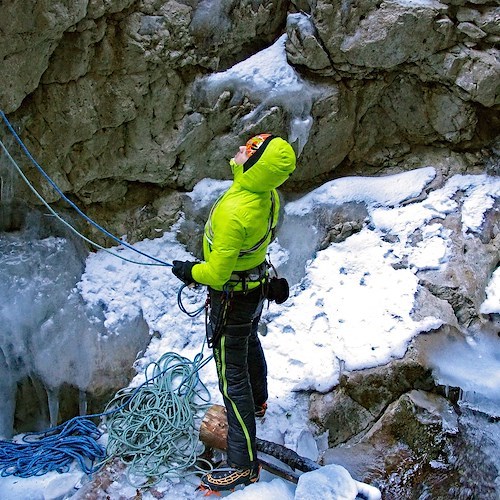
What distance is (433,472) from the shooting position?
3.11 m

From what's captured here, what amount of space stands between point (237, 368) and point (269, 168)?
1.09 meters

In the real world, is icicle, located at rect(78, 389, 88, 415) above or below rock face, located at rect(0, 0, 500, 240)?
below

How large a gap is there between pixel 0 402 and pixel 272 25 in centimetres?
392

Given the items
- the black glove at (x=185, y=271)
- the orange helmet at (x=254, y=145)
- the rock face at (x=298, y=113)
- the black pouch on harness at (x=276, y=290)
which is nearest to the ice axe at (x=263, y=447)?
the rock face at (x=298, y=113)

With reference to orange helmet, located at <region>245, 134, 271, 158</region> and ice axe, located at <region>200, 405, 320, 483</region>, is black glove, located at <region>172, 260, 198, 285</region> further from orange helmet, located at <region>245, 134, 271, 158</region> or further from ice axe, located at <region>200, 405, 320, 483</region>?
ice axe, located at <region>200, 405, 320, 483</region>

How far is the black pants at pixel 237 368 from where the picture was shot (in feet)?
8.96

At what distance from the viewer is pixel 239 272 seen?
8.71 feet

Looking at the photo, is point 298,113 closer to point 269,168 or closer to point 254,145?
point 254,145

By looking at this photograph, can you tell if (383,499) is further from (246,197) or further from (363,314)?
(246,197)

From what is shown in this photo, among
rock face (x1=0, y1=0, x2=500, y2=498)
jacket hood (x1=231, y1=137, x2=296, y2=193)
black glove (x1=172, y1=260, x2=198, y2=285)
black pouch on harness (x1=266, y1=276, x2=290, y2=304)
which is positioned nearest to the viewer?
jacket hood (x1=231, y1=137, x2=296, y2=193)

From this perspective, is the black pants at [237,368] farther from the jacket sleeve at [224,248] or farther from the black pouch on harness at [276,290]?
the jacket sleeve at [224,248]

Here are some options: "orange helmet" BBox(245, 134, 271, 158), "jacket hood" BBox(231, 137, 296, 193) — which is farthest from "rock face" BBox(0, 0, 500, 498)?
"orange helmet" BBox(245, 134, 271, 158)

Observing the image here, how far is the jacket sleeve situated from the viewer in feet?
7.99

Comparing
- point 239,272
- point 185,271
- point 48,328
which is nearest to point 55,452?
point 48,328
